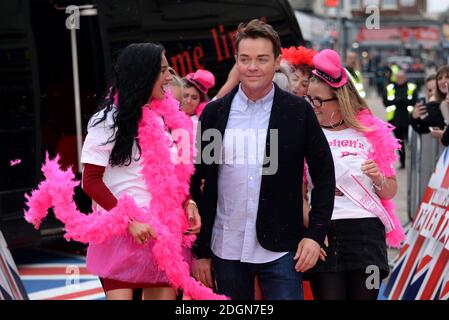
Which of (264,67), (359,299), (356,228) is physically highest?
(264,67)

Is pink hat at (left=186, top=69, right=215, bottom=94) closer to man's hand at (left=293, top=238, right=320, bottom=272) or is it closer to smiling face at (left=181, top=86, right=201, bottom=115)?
smiling face at (left=181, top=86, right=201, bottom=115)

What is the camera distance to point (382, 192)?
13.2ft

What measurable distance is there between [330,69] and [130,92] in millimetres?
958

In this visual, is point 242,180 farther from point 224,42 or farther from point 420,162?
point 420,162

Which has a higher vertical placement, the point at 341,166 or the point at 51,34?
the point at 51,34

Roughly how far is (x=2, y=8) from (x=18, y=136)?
1009mm

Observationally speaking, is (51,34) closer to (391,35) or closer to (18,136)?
(18,136)

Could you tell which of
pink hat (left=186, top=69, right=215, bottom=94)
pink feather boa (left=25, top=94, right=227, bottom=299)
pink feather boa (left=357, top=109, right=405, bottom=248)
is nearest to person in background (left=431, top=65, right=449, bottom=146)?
pink hat (left=186, top=69, right=215, bottom=94)

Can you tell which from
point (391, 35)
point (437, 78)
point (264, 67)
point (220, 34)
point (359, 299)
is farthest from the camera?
point (391, 35)

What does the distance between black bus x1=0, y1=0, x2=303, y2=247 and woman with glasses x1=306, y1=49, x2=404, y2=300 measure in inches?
141

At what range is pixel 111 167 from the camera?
3475 millimetres

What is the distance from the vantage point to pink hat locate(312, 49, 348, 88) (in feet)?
12.9

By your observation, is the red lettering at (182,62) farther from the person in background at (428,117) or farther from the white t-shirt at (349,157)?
the white t-shirt at (349,157)

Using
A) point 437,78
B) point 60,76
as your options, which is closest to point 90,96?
point 60,76
